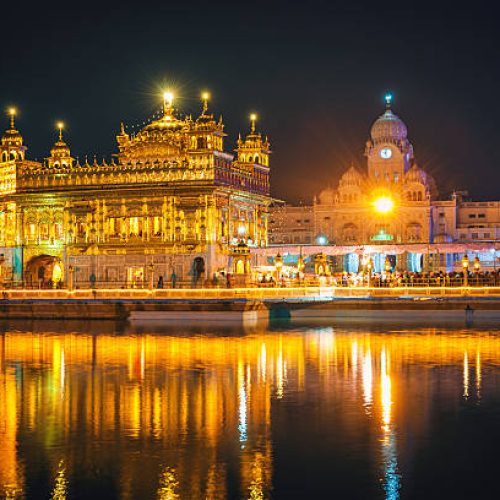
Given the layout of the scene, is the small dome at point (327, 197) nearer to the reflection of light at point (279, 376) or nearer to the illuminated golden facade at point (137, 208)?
the illuminated golden facade at point (137, 208)

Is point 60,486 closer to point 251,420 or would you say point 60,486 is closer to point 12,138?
point 251,420

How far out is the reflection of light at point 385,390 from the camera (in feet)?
51.0

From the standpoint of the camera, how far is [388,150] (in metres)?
85.9

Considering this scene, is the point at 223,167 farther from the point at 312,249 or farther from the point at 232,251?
the point at 312,249

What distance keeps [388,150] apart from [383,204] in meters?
6.20

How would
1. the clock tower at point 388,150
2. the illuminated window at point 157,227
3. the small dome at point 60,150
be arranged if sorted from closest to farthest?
the illuminated window at point 157,227 < the small dome at point 60,150 < the clock tower at point 388,150

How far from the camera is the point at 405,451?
13031 millimetres

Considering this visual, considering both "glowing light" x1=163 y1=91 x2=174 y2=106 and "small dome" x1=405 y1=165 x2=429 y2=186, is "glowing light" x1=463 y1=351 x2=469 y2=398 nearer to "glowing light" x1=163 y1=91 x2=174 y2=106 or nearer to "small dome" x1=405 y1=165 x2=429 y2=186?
"glowing light" x1=163 y1=91 x2=174 y2=106

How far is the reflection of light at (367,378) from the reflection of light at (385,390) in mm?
242

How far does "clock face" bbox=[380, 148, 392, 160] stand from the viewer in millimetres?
85938

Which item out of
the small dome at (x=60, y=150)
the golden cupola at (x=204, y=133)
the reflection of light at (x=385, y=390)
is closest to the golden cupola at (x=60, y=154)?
the small dome at (x=60, y=150)

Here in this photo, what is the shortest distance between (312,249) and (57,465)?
1594 inches

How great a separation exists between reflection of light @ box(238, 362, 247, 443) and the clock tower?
219 feet

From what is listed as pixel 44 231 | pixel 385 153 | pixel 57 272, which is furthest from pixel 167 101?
pixel 385 153
